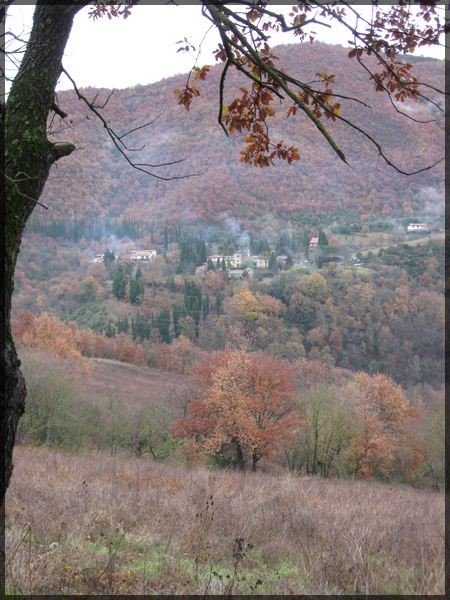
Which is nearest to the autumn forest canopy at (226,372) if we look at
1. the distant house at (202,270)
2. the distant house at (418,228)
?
the distant house at (202,270)

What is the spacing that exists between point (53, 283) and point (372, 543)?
97.9 metres

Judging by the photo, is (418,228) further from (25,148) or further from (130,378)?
(25,148)

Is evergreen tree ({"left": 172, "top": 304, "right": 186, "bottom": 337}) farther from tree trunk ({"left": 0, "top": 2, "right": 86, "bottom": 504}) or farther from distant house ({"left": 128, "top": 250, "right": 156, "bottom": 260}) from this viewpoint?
tree trunk ({"left": 0, "top": 2, "right": 86, "bottom": 504})

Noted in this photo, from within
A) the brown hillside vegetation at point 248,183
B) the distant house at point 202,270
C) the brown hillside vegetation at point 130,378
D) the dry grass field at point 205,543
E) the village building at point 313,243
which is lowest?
the brown hillside vegetation at point 130,378

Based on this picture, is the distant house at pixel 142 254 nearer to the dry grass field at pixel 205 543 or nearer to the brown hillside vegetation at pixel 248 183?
the brown hillside vegetation at pixel 248 183

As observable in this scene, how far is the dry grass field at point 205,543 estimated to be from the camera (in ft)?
11.7

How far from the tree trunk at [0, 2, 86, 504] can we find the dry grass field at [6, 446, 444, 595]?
158 centimetres

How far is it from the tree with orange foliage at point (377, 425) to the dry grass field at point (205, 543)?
2369cm

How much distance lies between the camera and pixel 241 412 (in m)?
28.1

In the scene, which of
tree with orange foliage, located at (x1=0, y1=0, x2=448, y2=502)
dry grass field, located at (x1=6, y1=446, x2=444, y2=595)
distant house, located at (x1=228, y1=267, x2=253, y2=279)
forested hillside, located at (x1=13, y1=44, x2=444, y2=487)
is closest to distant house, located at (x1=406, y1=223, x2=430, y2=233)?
forested hillside, located at (x1=13, y1=44, x2=444, y2=487)

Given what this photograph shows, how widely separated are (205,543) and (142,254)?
377ft

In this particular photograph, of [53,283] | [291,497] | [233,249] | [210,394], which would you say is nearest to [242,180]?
[233,249]

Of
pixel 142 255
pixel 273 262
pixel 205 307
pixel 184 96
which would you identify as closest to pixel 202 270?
pixel 273 262

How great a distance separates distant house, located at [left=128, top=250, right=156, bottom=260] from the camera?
11650 centimetres
